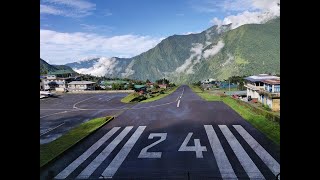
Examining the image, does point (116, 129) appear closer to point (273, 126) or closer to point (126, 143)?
point (126, 143)

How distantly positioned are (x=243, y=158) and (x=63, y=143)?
14901mm

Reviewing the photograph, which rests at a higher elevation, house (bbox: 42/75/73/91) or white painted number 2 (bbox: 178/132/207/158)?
house (bbox: 42/75/73/91)

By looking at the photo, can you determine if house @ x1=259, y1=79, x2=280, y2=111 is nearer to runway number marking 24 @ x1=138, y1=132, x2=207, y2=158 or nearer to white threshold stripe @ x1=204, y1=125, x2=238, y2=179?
white threshold stripe @ x1=204, y1=125, x2=238, y2=179

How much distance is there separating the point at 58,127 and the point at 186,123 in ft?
48.0

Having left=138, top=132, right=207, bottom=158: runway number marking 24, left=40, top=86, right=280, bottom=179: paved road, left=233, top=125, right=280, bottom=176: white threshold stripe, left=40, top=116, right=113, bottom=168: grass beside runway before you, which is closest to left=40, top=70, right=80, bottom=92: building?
left=40, top=116, right=113, bottom=168: grass beside runway

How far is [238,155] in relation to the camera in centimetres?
2209

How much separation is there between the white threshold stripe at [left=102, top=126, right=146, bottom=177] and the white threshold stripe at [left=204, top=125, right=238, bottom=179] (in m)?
6.61

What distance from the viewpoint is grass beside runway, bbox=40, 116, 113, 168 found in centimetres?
2212

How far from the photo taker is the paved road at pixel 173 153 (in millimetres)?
18734

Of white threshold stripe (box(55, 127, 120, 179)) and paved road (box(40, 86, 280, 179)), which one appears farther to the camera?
white threshold stripe (box(55, 127, 120, 179))

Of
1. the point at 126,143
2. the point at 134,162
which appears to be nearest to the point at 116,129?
the point at 126,143

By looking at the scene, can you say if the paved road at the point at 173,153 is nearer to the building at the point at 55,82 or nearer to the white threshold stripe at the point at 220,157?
the white threshold stripe at the point at 220,157

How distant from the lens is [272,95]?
4647cm

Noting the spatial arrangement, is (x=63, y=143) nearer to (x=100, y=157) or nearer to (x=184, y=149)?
(x=100, y=157)
